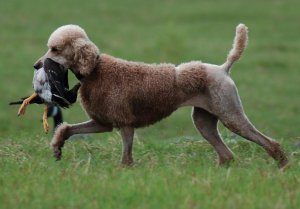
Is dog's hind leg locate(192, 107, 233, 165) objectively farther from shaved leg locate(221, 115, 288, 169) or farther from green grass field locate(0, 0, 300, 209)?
shaved leg locate(221, 115, 288, 169)

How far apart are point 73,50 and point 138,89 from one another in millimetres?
709

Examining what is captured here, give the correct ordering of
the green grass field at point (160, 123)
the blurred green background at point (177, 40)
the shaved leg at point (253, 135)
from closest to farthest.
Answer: the green grass field at point (160, 123)
the shaved leg at point (253, 135)
the blurred green background at point (177, 40)

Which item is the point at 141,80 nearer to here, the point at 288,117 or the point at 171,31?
the point at 288,117

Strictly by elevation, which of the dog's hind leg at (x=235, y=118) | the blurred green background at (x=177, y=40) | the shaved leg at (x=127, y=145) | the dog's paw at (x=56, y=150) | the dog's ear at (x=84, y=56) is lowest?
the blurred green background at (x=177, y=40)

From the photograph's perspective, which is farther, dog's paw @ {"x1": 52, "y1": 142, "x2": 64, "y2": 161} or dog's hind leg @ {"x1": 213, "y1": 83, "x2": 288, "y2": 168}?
dog's paw @ {"x1": 52, "y1": 142, "x2": 64, "y2": 161}

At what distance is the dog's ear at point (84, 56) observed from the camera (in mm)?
8039

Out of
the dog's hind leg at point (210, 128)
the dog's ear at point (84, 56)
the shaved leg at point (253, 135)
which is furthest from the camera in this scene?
the dog's hind leg at point (210, 128)

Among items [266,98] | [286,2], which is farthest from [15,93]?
[286,2]

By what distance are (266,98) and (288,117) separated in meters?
1.84

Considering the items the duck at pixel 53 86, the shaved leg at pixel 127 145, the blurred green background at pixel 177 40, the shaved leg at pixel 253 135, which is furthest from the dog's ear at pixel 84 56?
the blurred green background at pixel 177 40

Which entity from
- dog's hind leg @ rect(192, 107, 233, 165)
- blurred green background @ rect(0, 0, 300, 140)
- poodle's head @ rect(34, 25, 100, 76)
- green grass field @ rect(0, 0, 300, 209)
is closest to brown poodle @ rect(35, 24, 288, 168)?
poodle's head @ rect(34, 25, 100, 76)

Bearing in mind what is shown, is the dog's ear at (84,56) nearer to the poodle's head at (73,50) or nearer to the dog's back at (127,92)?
the poodle's head at (73,50)

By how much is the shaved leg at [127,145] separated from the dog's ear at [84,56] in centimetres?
66

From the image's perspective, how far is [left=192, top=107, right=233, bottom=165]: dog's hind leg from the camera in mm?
8484
